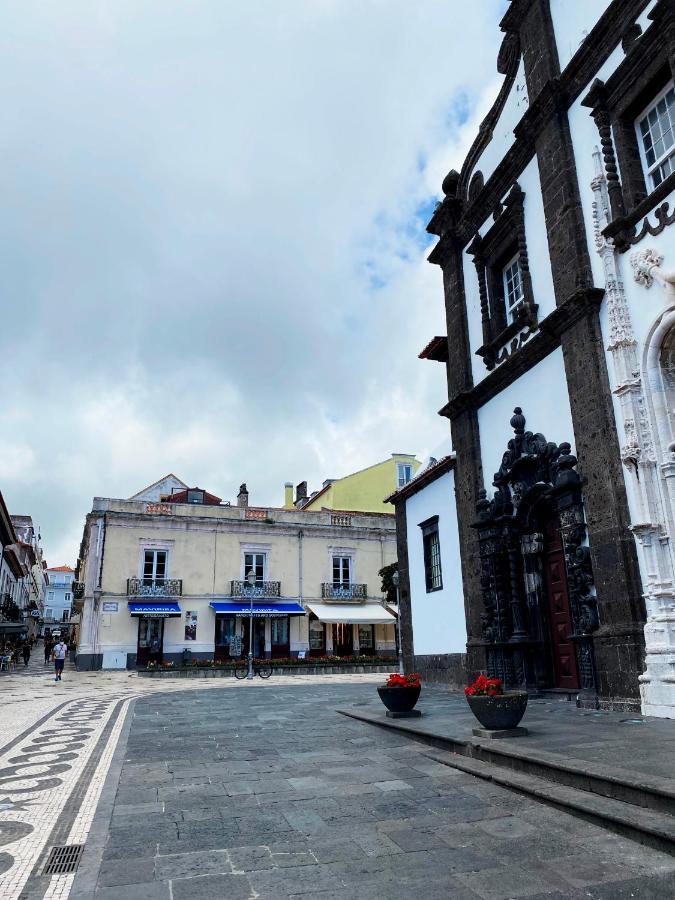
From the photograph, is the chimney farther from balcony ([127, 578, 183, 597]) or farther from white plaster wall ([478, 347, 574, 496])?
white plaster wall ([478, 347, 574, 496])

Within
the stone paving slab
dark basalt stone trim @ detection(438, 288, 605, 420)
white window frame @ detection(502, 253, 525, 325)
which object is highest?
white window frame @ detection(502, 253, 525, 325)

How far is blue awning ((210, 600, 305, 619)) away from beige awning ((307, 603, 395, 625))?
936mm

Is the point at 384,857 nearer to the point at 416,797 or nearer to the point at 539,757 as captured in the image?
the point at 416,797

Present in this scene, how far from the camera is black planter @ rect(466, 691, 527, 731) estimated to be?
701 cm

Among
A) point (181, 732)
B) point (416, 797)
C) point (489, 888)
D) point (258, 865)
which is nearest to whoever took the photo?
point (489, 888)

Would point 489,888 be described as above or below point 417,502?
below

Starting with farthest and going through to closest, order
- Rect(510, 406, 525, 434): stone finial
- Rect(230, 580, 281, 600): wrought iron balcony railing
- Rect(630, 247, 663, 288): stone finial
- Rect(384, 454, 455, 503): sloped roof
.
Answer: Rect(230, 580, 281, 600): wrought iron balcony railing
Rect(384, 454, 455, 503): sloped roof
Rect(510, 406, 525, 434): stone finial
Rect(630, 247, 663, 288): stone finial

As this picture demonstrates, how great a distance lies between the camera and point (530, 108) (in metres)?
11.3

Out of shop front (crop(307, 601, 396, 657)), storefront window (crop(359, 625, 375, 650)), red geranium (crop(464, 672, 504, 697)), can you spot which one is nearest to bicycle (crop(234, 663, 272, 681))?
shop front (crop(307, 601, 396, 657))

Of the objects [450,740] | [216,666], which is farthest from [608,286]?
[216,666]

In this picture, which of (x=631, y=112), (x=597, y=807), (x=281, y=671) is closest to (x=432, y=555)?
(x=631, y=112)

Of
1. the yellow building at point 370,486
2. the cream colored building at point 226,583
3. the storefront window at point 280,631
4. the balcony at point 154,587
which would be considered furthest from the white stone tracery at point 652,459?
the yellow building at point 370,486

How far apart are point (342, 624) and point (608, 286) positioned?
28.8m

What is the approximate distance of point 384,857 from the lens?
3959 mm
